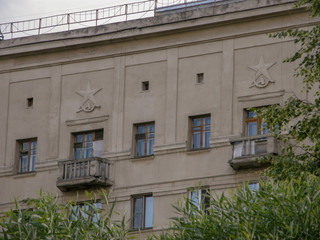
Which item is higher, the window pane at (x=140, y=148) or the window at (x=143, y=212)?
the window pane at (x=140, y=148)

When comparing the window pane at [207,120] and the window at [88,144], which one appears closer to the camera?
the window pane at [207,120]

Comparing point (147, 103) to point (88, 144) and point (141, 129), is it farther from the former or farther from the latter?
point (88, 144)

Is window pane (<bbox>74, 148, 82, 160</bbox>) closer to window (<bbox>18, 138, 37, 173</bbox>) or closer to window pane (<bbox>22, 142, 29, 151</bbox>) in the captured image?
window (<bbox>18, 138, 37, 173</bbox>)

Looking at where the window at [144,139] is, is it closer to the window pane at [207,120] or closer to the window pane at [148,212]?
the window pane at [148,212]

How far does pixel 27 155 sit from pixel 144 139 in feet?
16.8

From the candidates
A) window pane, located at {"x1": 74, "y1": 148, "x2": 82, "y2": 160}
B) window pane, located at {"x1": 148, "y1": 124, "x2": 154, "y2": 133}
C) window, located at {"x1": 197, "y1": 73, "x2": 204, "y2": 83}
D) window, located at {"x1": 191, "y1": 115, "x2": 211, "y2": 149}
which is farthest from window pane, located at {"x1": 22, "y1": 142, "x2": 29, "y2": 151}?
window, located at {"x1": 197, "y1": 73, "x2": 204, "y2": 83}

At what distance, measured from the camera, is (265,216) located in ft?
157

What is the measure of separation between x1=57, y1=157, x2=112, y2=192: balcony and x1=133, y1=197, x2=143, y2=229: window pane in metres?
1.19

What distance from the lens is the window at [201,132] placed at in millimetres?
61156

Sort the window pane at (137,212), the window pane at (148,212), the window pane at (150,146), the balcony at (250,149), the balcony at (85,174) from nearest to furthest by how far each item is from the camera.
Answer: the balcony at (250,149)
the window pane at (148,212)
the window pane at (137,212)
the balcony at (85,174)
the window pane at (150,146)

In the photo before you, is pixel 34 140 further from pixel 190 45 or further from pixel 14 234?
pixel 14 234

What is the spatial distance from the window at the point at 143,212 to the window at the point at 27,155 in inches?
192

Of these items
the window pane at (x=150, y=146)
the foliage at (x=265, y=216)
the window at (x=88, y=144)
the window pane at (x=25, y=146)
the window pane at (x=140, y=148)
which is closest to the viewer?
the foliage at (x=265, y=216)

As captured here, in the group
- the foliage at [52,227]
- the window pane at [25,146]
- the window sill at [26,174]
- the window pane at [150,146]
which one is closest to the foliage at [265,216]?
the foliage at [52,227]
